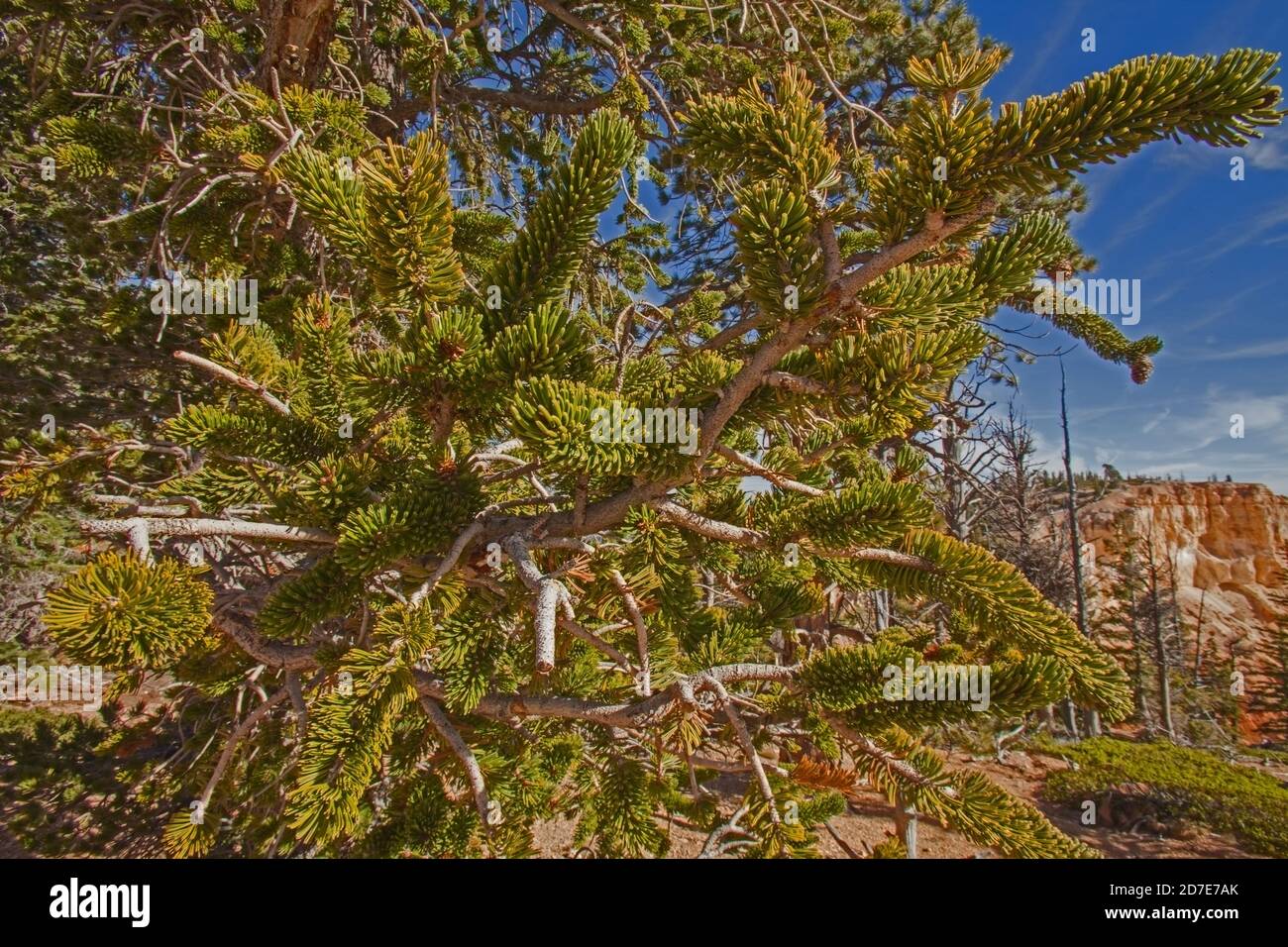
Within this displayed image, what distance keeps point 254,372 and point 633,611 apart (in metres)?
1.04

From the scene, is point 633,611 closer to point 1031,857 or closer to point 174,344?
point 1031,857

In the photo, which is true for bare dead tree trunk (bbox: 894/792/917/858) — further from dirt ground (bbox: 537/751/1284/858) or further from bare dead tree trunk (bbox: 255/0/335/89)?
bare dead tree trunk (bbox: 255/0/335/89)

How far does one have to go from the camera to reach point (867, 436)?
1.22 m

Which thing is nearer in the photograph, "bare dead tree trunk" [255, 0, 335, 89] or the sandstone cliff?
"bare dead tree trunk" [255, 0, 335, 89]

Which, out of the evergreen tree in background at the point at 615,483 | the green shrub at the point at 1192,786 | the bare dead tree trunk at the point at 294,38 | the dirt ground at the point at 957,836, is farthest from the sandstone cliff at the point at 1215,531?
the bare dead tree trunk at the point at 294,38

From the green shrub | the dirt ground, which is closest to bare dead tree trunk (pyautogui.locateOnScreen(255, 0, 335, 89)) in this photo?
the dirt ground

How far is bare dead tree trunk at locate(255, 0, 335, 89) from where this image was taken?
2.83 meters

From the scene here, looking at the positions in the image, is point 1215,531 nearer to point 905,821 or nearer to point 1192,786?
point 1192,786

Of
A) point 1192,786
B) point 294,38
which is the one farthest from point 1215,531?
point 294,38

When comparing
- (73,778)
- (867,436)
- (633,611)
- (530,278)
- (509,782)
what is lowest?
(73,778)

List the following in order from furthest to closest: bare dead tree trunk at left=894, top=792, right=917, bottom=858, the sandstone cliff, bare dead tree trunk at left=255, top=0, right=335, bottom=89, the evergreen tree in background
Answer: the sandstone cliff → bare dead tree trunk at left=255, top=0, right=335, bottom=89 → bare dead tree trunk at left=894, top=792, right=917, bottom=858 → the evergreen tree in background

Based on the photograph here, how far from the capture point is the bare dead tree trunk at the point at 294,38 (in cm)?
283

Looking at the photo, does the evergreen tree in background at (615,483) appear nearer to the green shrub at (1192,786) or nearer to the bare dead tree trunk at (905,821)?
the bare dead tree trunk at (905,821)
